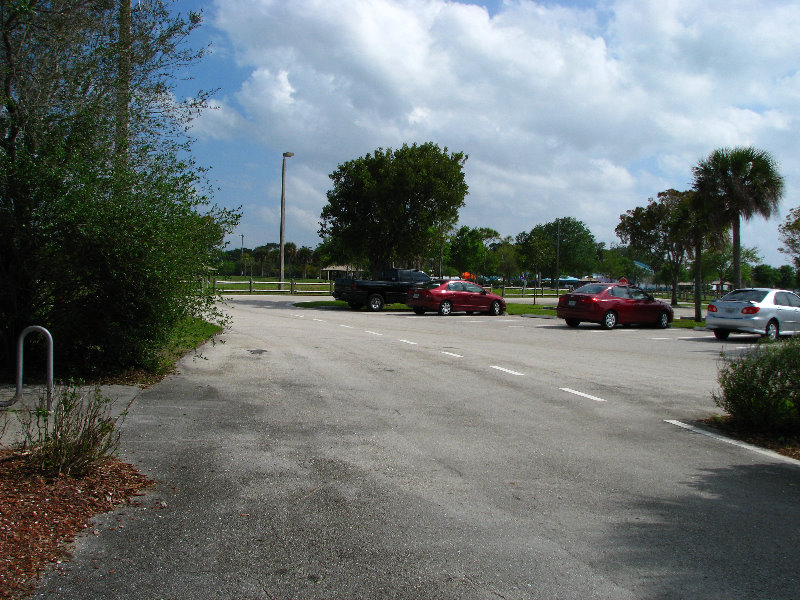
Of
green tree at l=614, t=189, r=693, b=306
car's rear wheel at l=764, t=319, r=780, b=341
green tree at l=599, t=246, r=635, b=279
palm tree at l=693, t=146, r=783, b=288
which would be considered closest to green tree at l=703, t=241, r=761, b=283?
green tree at l=614, t=189, r=693, b=306

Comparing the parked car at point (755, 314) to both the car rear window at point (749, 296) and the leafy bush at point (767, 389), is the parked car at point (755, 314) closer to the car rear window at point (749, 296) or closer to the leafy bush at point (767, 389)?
the car rear window at point (749, 296)

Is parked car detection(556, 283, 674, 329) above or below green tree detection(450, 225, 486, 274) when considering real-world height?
below

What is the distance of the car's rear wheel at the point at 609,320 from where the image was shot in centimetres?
2273

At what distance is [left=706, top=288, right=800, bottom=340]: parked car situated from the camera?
755 inches

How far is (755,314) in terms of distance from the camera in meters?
19.1

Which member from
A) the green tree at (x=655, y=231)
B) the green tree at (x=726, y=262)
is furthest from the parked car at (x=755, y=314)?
the green tree at (x=726, y=262)

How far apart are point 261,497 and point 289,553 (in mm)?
1002

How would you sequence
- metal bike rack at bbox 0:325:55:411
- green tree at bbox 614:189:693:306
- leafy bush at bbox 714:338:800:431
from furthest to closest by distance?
green tree at bbox 614:189:693:306
leafy bush at bbox 714:338:800:431
metal bike rack at bbox 0:325:55:411

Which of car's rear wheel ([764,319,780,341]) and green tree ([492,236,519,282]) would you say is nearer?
car's rear wheel ([764,319,780,341])

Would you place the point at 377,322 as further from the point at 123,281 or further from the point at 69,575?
the point at 69,575

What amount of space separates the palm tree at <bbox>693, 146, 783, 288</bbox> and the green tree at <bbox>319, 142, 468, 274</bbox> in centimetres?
1169

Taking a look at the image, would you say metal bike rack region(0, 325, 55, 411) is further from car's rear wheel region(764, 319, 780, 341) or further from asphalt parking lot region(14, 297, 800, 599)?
car's rear wheel region(764, 319, 780, 341)

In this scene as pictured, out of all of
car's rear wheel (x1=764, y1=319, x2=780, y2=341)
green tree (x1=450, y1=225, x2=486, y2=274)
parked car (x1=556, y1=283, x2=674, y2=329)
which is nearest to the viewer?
car's rear wheel (x1=764, y1=319, x2=780, y2=341)

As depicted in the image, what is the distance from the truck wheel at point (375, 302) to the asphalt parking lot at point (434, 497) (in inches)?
776
